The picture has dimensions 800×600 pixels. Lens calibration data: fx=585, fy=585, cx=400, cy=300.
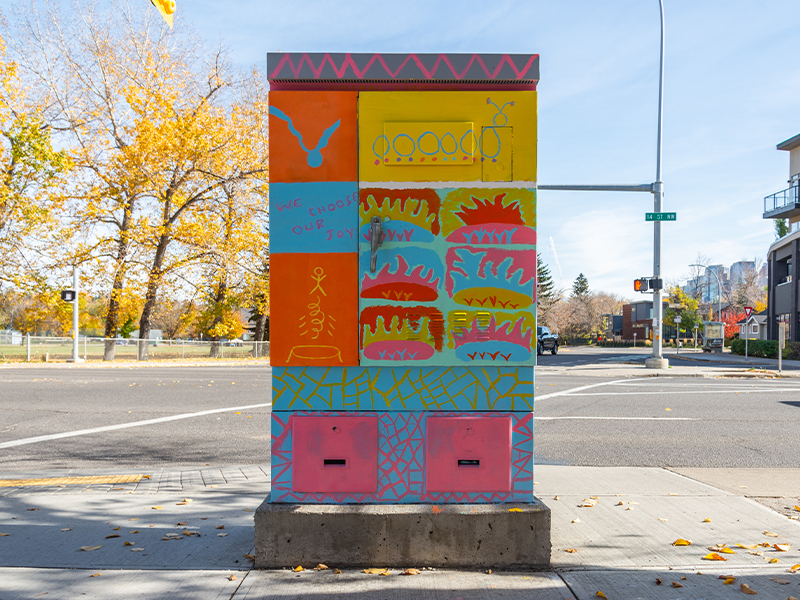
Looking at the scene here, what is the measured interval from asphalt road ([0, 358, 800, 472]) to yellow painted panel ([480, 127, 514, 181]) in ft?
13.8

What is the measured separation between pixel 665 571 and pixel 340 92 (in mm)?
3449

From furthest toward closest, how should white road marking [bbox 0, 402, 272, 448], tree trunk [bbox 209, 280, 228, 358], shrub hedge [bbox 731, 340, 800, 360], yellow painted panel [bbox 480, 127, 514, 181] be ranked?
shrub hedge [bbox 731, 340, 800, 360], tree trunk [bbox 209, 280, 228, 358], white road marking [bbox 0, 402, 272, 448], yellow painted panel [bbox 480, 127, 514, 181]

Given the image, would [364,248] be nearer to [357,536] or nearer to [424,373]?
[424,373]

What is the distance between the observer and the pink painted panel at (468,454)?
11.6ft

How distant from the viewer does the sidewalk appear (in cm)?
316

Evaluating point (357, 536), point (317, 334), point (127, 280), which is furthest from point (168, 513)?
point (127, 280)

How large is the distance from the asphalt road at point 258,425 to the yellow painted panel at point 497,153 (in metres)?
4.20

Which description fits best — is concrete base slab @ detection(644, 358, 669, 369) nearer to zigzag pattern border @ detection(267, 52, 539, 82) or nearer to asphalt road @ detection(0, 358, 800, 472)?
asphalt road @ detection(0, 358, 800, 472)

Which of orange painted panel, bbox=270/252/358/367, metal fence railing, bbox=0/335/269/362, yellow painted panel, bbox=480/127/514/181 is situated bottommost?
metal fence railing, bbox=0/335/269/362

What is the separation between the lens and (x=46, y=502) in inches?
186

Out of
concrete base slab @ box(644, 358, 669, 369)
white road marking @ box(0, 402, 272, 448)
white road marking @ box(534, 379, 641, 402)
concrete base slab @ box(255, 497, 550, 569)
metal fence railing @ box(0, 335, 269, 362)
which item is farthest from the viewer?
metal fence railing @ box(0, 335, 269, 362)

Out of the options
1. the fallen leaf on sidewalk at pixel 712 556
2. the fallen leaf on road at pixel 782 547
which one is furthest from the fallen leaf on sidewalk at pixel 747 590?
the fallen leaf on road at pixel 782 547

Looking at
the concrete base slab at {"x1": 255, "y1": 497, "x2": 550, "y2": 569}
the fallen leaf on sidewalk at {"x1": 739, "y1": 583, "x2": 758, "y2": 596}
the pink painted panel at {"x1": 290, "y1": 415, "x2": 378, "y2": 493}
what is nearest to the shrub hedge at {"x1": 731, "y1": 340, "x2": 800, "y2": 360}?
the fallen leaf on sidewalk at {"x1": 739, "y1": 583, "x2": 758, "y2": 596}

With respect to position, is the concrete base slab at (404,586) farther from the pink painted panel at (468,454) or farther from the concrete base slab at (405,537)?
the pink painted panel at (468,454)
